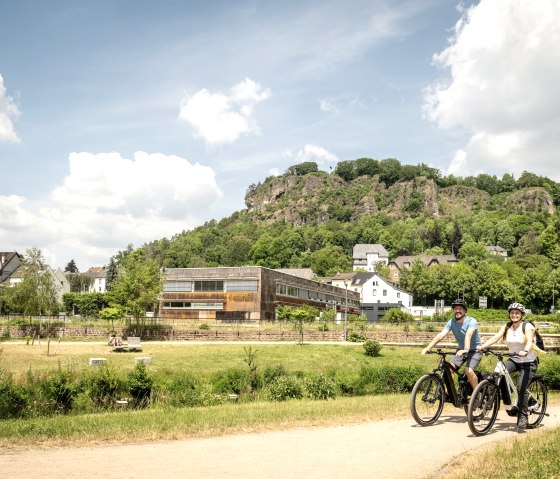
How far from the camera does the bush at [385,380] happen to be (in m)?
19.4

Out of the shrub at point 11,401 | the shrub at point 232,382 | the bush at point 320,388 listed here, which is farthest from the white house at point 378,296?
the shrub at point 11,401

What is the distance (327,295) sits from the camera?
322 ft

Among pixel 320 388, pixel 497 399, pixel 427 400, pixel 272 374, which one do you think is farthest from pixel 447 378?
pixel 272 374

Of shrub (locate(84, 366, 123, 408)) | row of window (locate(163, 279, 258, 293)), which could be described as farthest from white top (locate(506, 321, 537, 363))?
row of window (locate(163, 279, 258, 293))

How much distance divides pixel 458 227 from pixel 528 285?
10344 cm

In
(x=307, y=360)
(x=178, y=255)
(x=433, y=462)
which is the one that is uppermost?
(x=178, y=255)

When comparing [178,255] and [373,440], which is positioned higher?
[178,255]

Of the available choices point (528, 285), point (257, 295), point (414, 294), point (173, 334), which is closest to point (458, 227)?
point (414, 294)

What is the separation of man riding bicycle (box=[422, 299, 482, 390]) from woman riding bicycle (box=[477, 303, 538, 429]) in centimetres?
22

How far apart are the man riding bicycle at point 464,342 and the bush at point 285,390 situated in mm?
7687

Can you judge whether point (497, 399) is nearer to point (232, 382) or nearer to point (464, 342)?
point (464, 342)

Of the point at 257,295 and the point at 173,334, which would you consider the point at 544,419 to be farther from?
the point at 257,295

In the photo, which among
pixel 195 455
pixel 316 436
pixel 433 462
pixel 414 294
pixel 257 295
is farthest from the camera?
pixel 414 294

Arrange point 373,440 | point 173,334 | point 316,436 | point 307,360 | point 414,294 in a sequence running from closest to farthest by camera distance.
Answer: point 373,440 → point 316,436 → point 307,360 → point 173,334 → point 414,294
